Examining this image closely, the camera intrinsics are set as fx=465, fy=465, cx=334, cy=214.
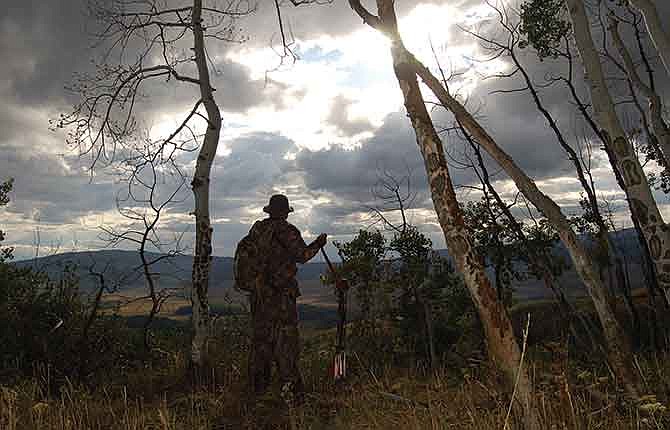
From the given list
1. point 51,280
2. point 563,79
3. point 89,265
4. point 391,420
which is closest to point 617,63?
point 563,79

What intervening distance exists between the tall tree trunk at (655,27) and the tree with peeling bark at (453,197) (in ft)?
11.3

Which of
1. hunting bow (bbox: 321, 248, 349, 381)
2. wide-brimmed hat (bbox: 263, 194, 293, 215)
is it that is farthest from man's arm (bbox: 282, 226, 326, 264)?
wide-brimmed hat (bbox: 263, 194, 293, 215)

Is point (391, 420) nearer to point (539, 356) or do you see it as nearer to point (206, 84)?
Answer: point (539, 356)

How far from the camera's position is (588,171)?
788 centimetres

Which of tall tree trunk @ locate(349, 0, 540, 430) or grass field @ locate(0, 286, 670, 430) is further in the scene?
grass field @ locate(0, 286, 670, 430)

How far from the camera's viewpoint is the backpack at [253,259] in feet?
21.1

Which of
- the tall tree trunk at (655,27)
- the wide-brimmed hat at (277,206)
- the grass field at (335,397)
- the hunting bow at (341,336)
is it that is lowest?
the grass field at (335,397)

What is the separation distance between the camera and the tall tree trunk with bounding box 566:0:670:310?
507 cm

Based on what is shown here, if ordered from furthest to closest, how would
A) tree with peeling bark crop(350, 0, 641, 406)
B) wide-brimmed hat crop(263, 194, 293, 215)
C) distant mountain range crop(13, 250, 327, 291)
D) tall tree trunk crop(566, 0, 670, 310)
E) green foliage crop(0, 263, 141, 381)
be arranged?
distant mountain range crop(13, 250, 327, 291), green foliage crop(0, 263, 141, 381), wide-brimmed hat crop(263, 194, 293, 215), tall tree trunk crop(566, 0, 670, 310), tree with peeling bark crop(350, 0, 641, 406)

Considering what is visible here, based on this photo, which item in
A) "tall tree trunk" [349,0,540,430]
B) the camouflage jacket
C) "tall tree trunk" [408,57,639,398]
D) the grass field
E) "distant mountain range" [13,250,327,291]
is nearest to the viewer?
"tall tree trunk" [349,0,540,430]

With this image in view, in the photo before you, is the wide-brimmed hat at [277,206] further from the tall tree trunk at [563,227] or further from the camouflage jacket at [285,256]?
the tall tree trunk at [563,227]

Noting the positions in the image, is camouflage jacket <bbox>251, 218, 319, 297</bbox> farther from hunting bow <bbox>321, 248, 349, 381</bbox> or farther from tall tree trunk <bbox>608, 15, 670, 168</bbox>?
tall tree trunk <bbox>608, 15, 670, 168</bbox>

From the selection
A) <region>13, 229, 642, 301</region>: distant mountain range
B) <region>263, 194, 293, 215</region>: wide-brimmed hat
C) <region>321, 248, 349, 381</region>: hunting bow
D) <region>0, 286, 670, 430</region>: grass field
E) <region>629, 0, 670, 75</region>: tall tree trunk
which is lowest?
<region>0, 286, 670, 430</region>: grass field

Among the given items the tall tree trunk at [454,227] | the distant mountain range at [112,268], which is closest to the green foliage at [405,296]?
the distant mountain range at [112,268]
